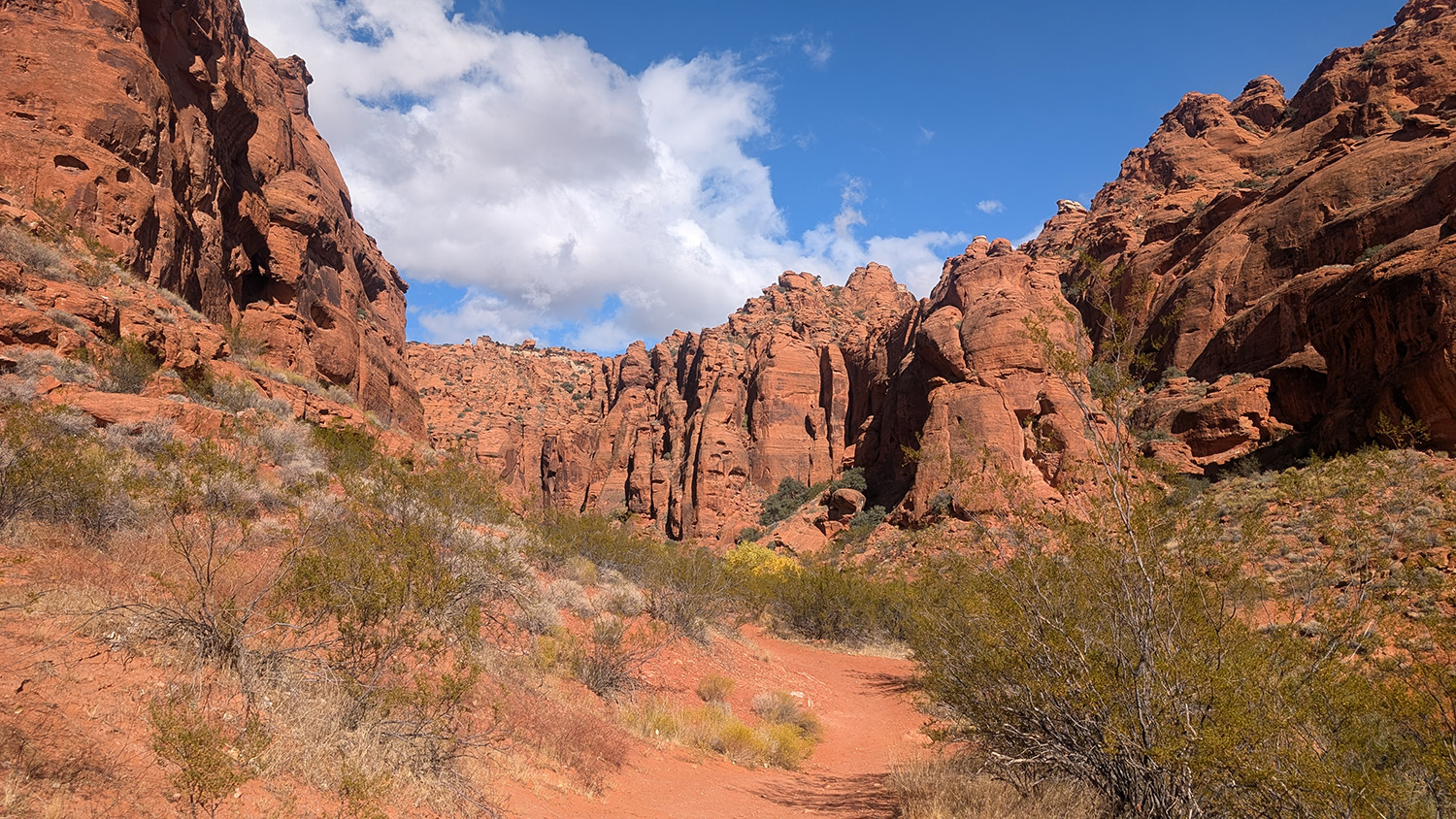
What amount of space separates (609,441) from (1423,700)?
73.9 metres

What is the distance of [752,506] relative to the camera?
189 ft

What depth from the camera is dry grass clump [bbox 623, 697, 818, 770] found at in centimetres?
895

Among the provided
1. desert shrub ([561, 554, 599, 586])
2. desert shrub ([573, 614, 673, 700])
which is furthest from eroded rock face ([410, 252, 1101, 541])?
desert shrub ([573, 614, 673, 700])

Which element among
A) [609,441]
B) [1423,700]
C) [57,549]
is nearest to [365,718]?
[57,549]

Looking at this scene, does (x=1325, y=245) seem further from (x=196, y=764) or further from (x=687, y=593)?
(x=196, y=764)

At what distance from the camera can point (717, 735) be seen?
9.20 metres

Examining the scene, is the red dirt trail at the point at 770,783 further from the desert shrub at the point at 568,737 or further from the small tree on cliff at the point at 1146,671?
the small tree on cliff at the point at 1146,671

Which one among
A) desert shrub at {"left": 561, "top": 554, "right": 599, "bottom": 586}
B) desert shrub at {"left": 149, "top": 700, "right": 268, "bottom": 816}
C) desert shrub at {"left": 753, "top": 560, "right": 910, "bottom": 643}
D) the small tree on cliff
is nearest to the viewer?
desert shrub at {"left": 149, "top": 700, "right": 268, "bottom": 816}

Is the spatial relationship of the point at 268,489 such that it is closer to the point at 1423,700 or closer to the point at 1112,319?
the point at 1112,319

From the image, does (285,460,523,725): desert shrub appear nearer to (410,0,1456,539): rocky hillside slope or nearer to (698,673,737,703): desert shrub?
(698,673,737,703): desert shrub

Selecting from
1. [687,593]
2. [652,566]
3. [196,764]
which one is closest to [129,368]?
[652,566]

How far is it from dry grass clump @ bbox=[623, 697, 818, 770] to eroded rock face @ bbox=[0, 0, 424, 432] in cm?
1646

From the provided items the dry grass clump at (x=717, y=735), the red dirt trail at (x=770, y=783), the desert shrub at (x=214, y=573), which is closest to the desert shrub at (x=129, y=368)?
the desert shrub at (x=214, y=573)

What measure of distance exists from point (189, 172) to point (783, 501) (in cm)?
4395
